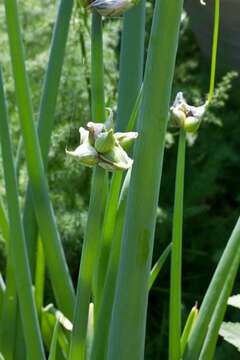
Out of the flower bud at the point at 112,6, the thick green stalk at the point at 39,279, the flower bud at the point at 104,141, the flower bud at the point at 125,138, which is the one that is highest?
the flower bud at the point at 112,6

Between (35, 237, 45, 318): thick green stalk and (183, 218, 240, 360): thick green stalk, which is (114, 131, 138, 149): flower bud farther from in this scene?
(35, 237, 45, 318): thick green stalk

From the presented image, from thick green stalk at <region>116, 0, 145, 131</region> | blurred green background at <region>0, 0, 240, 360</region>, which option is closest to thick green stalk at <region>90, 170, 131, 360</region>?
thick green stalk at <region>116, 0, 145, 131</region>

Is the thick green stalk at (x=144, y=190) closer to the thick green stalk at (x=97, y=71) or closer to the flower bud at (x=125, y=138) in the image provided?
the flower bud at (x=125, y=138)

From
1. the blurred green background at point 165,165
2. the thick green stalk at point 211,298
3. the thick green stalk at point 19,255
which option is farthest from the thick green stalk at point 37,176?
the blurred green background at point 165,165

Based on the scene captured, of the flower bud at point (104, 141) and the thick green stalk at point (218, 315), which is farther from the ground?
the flower bud at point (104, 141)

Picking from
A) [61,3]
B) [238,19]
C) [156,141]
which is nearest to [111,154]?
[156,141]

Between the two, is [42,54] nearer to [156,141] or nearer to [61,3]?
[61,3]
